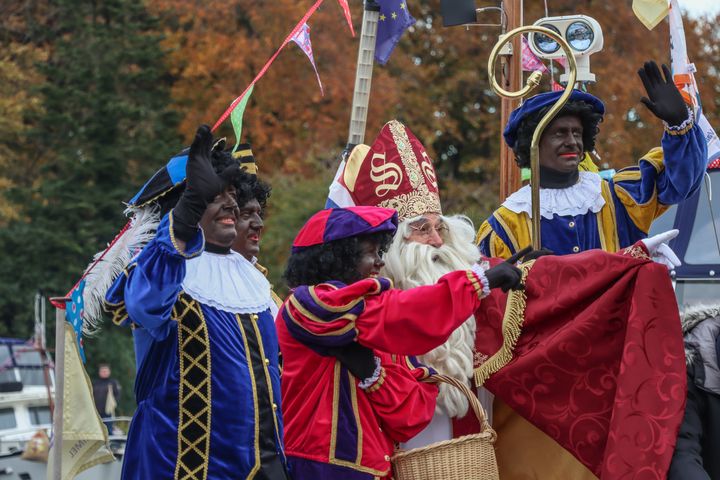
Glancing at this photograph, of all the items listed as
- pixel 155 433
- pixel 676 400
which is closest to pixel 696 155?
pixel 676 400

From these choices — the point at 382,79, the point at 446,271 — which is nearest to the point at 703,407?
the point at 446,271

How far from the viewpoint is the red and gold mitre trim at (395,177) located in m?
5.33

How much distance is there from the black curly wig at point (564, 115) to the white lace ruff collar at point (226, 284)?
139 centimetres

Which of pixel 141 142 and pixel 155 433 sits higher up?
pixel 141 142

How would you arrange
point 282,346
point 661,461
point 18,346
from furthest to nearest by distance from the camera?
1. point 18,346
2. point 282,346
3. point 661,461

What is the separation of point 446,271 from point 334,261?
0.59 meters

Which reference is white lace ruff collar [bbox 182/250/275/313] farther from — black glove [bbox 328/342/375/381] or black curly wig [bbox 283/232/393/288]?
black glove [bbox 328/342/375/381]

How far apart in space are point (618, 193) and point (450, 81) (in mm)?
16951

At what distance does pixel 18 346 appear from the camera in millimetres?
14789

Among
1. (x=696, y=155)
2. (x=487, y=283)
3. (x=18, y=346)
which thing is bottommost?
(x=18, y=346)

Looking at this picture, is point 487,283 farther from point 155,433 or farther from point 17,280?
point 17,280

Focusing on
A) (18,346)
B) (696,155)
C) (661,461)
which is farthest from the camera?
(18,346)

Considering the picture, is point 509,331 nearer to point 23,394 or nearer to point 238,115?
point 238,115

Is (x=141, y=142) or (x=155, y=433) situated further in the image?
(x=141, y=142)
